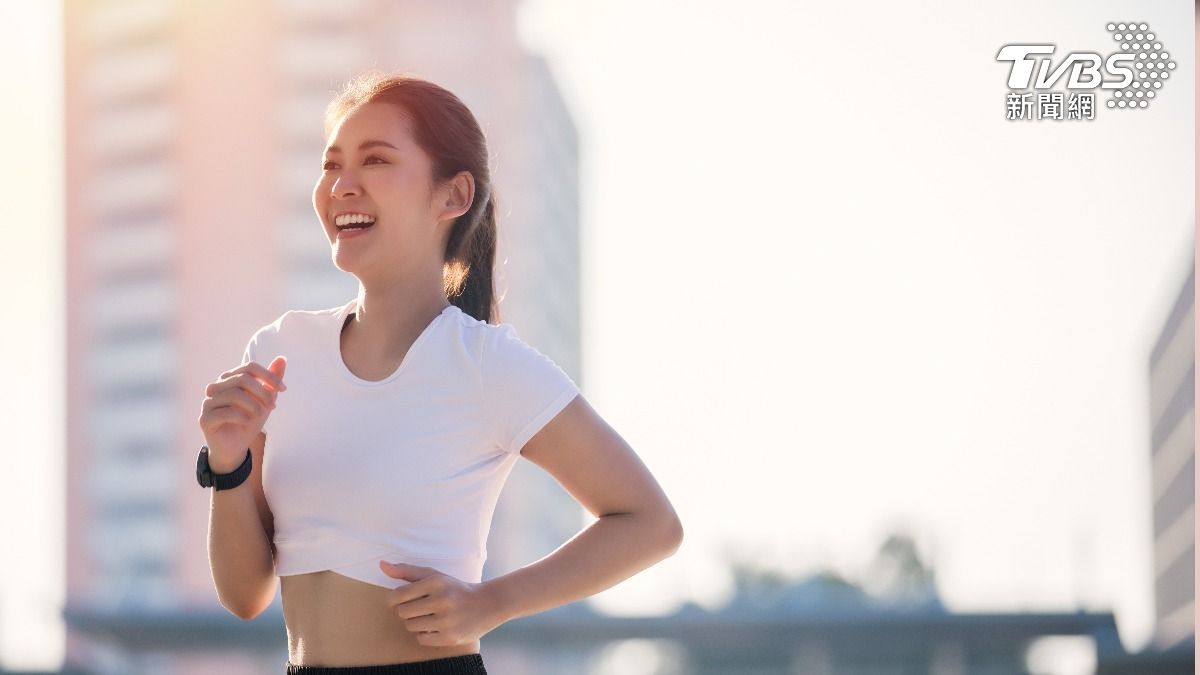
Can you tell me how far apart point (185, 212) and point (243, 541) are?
54091mm

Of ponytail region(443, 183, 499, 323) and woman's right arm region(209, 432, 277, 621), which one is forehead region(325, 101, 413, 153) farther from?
woman's right arm region(209, 432, 277, 621)

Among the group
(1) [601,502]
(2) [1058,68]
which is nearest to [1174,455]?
(2) [1058,68]

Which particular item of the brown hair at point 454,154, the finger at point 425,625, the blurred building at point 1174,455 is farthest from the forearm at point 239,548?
the blurred building at point 1174,455

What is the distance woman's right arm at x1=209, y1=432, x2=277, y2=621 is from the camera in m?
1.44

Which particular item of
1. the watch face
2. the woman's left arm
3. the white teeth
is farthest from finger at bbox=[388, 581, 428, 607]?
the white teeth

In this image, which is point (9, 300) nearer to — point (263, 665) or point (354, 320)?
point (263, 665)

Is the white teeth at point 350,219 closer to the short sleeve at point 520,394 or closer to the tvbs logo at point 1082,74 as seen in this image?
the short sleeve at point 520,394

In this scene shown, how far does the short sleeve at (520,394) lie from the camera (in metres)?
1.43

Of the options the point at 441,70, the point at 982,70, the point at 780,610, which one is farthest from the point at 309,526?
the point at 441,70

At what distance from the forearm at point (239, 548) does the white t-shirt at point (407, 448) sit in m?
0.03

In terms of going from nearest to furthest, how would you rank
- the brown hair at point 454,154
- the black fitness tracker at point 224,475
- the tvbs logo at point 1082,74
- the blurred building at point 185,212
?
the black fitness tracker at point 224,475 → the brown hair at point 454,154 → the tvbs logo at point 1082,74 → the blurred building at point 185,212

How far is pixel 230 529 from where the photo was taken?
1.44m

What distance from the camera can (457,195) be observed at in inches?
61.4

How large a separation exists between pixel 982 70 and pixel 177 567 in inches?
1265
